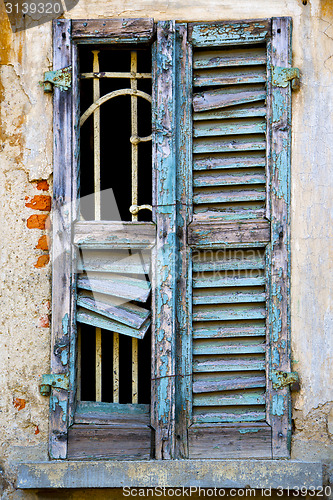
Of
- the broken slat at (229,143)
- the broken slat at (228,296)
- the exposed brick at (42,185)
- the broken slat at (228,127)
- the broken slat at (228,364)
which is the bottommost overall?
the broken slat at (228,364)

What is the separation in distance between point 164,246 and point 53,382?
92 cm

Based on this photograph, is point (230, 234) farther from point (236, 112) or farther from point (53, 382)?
point (53, 382)

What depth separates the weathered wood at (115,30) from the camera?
2746 millimetres

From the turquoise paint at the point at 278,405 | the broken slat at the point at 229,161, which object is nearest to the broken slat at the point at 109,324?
the turquoise paint at the point at 278,405

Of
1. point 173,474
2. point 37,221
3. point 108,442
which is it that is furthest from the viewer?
point 37,221

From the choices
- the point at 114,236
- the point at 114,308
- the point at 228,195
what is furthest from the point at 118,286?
the point at 228,195

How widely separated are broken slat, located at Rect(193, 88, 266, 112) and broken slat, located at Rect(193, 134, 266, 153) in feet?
0.56

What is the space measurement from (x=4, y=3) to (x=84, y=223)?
4.32ft

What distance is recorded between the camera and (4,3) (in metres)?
2.84

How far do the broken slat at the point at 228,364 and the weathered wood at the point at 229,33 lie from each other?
1688 millimetres

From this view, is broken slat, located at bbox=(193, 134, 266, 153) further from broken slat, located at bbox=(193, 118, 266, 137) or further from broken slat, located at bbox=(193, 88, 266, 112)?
broken slat, located at bbox=(193, 88, 266, 112)

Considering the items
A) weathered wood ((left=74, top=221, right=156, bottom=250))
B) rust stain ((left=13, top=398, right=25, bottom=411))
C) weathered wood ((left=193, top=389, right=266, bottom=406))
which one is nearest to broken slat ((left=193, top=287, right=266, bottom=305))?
weathered wood ((left=74, top=221, right=156, bottom=250))

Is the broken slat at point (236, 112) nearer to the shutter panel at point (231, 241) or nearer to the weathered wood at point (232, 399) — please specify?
the shutter panel at point (231, 241)

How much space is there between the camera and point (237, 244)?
273 cm
